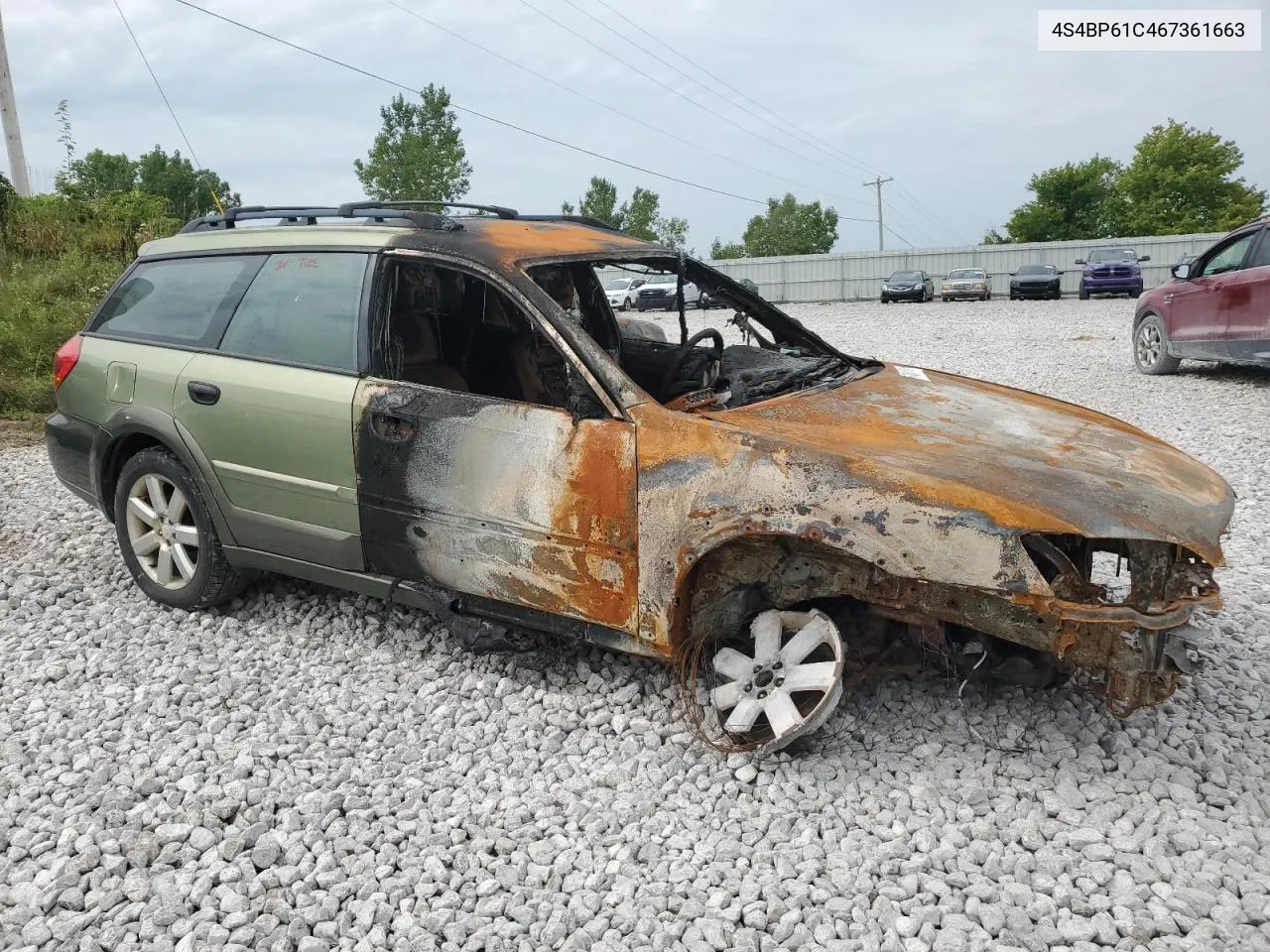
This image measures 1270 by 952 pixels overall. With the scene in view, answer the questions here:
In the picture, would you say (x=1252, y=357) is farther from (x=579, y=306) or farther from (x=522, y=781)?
(x=522, y=781)

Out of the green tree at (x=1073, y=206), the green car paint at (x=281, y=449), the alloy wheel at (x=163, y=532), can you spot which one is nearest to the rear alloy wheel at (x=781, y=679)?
the green car paint at (x=281, y=449)

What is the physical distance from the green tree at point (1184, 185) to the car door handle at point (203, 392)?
58308 millimetres

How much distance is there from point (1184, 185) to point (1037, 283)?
31866 millimetres

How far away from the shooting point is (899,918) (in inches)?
104

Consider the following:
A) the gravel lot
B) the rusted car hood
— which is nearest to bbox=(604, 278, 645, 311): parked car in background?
the rusted car hood

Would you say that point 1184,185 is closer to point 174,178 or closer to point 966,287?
point 966,287

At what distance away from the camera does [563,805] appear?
10.6 ft

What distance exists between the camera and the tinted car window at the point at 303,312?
13.4 ft

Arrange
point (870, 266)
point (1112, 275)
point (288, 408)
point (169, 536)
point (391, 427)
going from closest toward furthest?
point (391, 427)
point (288, 408)
point (169, 536)
point (1112, 275)
point (870, 266)

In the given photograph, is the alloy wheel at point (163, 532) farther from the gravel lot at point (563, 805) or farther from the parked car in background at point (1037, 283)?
the parked car in background at point (1037, 283)

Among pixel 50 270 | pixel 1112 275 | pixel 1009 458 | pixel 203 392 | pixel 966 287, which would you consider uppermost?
pixel 50 270

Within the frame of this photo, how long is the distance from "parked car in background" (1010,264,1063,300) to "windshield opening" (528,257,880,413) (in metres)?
26.8

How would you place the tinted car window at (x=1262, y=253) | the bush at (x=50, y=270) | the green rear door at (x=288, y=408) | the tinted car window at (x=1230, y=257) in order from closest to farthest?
1. the green rear door at (x=288, y=408)
2. the tinted car window at (x=1262, y=253)
3. the tinted car window at (x=1230, y=257)
4. the bush at (x=50, y=270)

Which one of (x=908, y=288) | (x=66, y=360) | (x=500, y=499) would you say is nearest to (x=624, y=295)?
(x=66, y=360)
